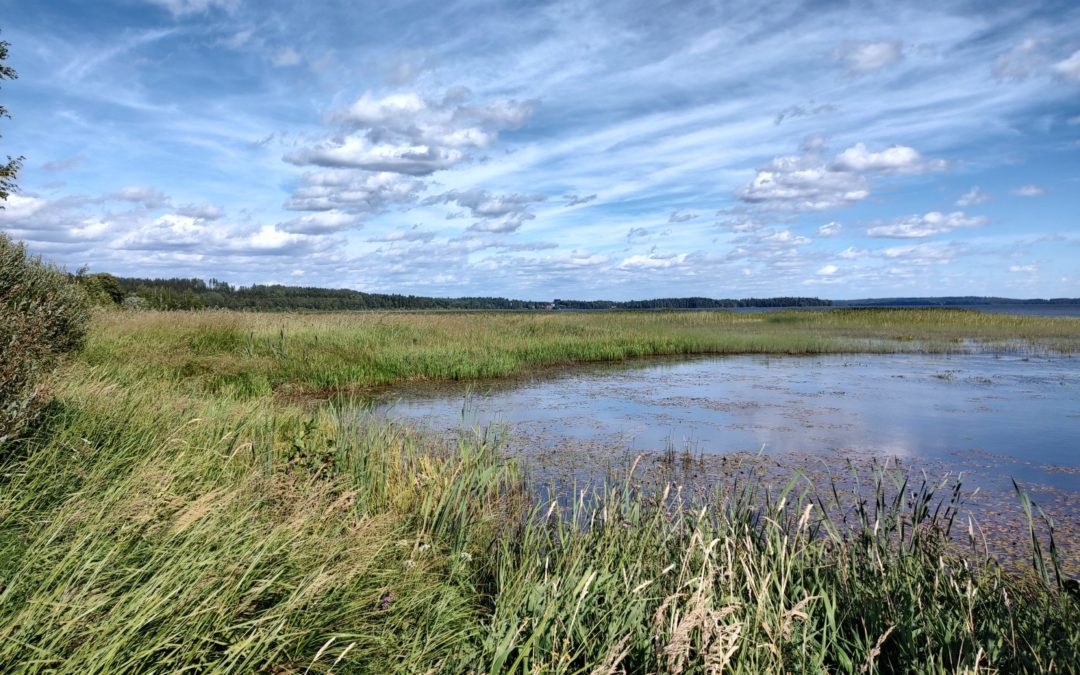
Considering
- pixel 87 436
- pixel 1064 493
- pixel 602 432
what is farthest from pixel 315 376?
pixel 1064 493

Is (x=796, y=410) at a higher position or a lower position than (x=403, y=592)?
lower

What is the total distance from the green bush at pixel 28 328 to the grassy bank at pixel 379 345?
79cm

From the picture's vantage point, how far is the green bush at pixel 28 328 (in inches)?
150

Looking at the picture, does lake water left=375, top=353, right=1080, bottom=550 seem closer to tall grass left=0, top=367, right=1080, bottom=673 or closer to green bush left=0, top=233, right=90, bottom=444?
tall grass left=0, top=367, right=1080, bottom=673

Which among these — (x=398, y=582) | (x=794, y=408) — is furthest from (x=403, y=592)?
(x=794, y=408)

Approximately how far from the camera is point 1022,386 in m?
16.0

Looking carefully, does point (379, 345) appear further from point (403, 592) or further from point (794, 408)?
point (403, 592)

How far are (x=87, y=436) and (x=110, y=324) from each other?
Answer: 10.3 metres

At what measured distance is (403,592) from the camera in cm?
340

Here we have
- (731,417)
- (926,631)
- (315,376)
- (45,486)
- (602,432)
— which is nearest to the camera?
(926,631)

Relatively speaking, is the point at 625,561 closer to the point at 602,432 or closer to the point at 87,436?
the point at 87,436

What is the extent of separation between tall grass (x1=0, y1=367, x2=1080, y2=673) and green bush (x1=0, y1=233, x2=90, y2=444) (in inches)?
11.9

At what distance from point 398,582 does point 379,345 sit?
→ 1453 cm

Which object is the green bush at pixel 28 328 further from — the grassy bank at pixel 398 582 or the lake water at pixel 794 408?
the lake water at pixel 794 408
